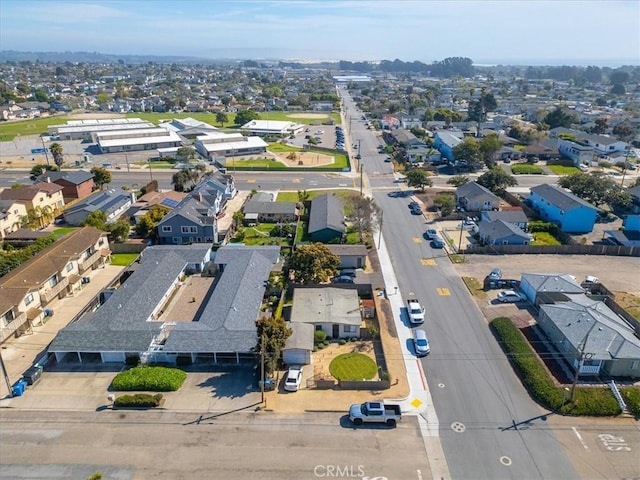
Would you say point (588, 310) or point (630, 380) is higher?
point (588, 310)

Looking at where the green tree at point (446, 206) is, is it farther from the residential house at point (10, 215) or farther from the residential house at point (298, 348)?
the residential house at point (10, 215)

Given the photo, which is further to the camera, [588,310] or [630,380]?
[588,310]

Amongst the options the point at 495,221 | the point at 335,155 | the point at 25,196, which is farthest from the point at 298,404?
the point at 335,155

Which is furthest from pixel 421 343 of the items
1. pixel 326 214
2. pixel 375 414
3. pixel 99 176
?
pixel 99 176

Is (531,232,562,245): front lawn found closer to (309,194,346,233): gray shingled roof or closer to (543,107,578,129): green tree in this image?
(309,194,346,233): gray shingled roof

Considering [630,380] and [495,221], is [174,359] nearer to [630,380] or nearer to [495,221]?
[630,380]

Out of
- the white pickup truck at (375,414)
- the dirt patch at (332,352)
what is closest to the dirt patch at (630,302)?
the dirt patch at (332,352)

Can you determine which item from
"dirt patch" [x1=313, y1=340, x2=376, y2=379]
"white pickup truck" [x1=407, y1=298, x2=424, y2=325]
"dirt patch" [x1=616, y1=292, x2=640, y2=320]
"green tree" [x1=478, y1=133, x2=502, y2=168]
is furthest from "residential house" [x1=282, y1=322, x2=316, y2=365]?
"green tree" [x1=478, y1=133, x2=502, y2=168]
